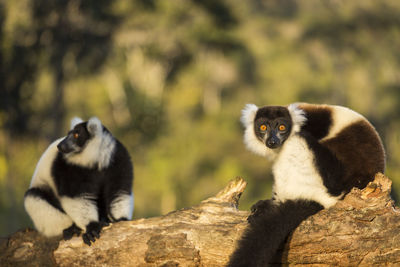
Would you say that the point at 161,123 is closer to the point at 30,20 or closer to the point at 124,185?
the point at 30,20

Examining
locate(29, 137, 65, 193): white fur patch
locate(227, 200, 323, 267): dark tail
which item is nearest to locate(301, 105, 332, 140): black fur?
locate(227, 200, 323, 267): dark tail

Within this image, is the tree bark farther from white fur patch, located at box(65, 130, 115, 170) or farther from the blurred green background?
the blurred green background

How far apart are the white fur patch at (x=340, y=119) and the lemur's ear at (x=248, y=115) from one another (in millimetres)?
909

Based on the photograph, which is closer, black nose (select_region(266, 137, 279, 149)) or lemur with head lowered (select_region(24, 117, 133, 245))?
black nose (select_region(266, 137, 279, 149))

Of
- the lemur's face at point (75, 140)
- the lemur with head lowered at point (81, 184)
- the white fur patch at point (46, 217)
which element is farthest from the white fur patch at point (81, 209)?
the lemur's face at point (75, 140)

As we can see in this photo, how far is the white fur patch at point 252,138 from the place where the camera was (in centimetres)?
571

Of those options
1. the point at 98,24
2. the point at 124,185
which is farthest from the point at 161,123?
the point at 124,185

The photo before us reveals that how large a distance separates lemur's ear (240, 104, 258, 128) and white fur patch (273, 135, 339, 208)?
96cm

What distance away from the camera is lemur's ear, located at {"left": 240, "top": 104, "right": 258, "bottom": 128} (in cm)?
588

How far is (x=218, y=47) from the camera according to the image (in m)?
32.2

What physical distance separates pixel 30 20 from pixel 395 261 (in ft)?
58.0

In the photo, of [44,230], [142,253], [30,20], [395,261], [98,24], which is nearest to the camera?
[395,261]

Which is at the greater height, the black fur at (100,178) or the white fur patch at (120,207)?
the black fur at (100,178)

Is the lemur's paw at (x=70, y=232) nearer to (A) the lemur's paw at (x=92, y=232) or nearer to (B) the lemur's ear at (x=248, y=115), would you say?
(A) the lemur's paw at (x=92, y=232)
